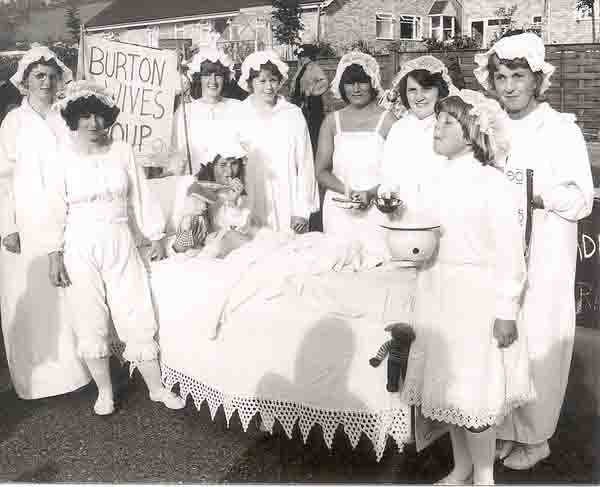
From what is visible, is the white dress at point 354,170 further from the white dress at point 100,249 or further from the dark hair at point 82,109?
the dark hair at point 82,109

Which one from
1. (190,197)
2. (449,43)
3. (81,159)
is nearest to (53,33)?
(81,159)

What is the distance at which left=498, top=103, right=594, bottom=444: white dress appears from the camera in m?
3.21

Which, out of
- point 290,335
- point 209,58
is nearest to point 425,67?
point 290,335

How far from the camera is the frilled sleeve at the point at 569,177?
10.4ft

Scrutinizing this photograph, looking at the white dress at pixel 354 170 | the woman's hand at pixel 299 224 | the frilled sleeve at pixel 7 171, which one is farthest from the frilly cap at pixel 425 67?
the frilled sleeve at pixel 7 171

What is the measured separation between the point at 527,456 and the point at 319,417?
3.22ft

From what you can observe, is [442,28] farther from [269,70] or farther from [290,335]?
[290,335]

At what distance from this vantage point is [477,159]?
9.29 ft

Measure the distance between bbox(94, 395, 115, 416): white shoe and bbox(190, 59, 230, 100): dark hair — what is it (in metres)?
2.22

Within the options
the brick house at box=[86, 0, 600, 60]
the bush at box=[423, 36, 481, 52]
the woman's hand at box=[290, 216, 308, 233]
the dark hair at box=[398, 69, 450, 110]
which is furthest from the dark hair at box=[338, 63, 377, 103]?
the woman's hand at box=[290, 216, 308, 233]

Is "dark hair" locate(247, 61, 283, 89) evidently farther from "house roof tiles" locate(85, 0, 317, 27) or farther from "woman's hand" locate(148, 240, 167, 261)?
"woman's hand" locate(148, 240, 167, 261)

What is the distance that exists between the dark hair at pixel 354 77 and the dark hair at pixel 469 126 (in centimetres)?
141

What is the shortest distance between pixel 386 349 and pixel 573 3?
1.84 meters

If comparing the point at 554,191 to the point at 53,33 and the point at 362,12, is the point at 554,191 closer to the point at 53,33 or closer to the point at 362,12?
the point at 362,12
